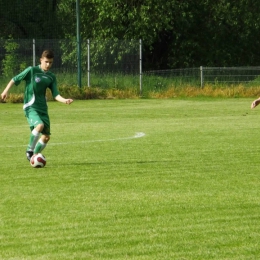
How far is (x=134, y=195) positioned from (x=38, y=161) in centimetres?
313

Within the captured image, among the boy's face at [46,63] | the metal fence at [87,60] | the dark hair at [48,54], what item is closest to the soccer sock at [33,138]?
the boy's face at [46,63]

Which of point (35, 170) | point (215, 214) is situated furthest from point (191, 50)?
point (215, 214)

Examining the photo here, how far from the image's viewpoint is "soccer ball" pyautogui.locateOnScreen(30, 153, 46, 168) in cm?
1252

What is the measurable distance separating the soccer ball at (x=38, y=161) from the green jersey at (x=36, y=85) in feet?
2.98

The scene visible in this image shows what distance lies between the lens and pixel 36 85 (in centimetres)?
1309

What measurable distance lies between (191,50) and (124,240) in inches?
1860

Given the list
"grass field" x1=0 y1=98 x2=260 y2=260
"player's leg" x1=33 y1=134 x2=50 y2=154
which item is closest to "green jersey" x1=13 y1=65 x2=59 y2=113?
"player's leg" x1=33 y1=134 x2=50 y2=154

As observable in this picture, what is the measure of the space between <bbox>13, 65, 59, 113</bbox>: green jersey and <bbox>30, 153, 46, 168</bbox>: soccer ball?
91 centimetres

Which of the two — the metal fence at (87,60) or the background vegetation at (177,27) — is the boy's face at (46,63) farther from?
the background vegetation at (177,27)

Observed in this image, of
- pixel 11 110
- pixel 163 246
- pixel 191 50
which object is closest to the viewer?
pixel 163 246

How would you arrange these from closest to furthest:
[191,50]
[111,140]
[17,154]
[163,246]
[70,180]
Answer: [163,246], [70,180], [17,154], [111,140], [191,50]

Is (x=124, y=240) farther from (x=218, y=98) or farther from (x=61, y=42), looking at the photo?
(x=61, y=42)

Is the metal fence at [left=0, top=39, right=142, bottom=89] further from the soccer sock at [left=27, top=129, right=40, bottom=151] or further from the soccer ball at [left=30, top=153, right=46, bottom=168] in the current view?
the soccer ball at [left=30, top=153, right=46, bottom=168]

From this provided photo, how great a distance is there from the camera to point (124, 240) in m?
7.20
